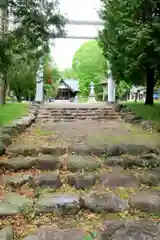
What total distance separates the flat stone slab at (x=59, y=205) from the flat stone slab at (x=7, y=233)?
0.39 metres

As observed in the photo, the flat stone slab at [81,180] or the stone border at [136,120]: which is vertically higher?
the stone border at [136,120]

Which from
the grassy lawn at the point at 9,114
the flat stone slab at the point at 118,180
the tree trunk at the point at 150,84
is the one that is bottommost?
the flat stone slab at the point at 118,180

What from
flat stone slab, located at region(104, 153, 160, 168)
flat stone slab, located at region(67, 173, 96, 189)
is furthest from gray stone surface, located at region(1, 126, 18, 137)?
flat stone slab, located at region(67, 173, 96, 189)


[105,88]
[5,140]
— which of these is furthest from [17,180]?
[105,88]

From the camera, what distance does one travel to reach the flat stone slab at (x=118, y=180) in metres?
3.34

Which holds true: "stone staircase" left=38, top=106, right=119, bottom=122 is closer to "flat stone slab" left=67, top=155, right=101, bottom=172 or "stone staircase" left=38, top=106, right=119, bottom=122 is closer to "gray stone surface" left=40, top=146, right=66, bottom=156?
"gray stone surface" left=40, top=146, right=66, bottom=156

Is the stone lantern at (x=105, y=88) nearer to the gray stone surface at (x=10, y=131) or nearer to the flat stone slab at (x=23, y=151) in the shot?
the gray stone surface at (x=10, y=131)

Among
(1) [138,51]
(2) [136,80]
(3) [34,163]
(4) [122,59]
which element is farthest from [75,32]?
(3) [34,163]

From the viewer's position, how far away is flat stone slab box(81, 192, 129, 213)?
111 inches

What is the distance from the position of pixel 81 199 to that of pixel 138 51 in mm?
5117

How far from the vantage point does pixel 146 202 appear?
112 inches

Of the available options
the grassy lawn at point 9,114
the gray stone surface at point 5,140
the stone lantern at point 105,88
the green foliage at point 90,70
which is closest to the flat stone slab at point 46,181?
the gray stone surface at point 5,140

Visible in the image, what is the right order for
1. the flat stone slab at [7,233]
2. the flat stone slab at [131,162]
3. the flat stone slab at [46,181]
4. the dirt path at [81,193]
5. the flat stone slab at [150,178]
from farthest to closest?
the flat stone slab at [131,162] → the flat stone slab at [150,178] → the flat stone slab at [46,181] → the dirt path at [81,193] → the flat stone slab at [7,233]

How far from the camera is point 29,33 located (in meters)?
5.66
